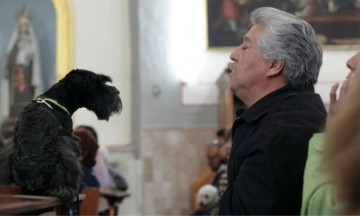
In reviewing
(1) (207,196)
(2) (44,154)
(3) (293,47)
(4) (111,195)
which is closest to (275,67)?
(3) (293,47)

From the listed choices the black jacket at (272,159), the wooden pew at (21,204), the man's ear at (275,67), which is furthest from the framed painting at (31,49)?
the black jacket at (272,159)

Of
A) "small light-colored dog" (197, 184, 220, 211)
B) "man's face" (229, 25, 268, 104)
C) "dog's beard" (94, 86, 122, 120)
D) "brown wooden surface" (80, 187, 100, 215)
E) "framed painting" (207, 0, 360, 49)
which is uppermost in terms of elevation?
"framed painting" (207, 0, 360, 49)

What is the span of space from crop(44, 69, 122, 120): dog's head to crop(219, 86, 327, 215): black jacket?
132cm

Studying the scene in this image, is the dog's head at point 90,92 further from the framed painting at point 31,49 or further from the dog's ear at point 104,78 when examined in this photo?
the framed painting at point 31,49

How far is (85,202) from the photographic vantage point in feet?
16.3

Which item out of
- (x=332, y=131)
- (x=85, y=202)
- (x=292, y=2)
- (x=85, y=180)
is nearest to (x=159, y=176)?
(x=292, y=2)

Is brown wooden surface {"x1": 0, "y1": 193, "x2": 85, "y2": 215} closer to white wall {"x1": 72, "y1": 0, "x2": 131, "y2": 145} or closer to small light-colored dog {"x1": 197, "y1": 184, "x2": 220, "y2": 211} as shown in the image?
small light-colored dog {"x1": 197, "y1": 184, "x2": 220, "y2": 211}

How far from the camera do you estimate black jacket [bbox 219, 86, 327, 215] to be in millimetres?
2695

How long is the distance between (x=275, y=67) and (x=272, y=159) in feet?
1.95

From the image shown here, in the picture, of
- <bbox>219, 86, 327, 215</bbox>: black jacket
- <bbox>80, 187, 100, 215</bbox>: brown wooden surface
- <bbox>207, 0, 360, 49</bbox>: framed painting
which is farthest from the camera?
<bbox>207, 0, 360, 49</bbox>: framed painting

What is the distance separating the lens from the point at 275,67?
3172 millimetres

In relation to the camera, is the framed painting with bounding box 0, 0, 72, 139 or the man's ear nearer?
the man's ear

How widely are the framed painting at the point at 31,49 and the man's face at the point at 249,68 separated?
1002cm

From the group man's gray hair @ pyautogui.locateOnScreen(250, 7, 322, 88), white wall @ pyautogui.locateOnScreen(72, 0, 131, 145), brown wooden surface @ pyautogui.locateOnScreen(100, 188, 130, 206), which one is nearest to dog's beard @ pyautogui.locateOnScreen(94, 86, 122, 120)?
man's gray hair @ pyautogui.locateOnScreen(250, 7, 322, 88)
